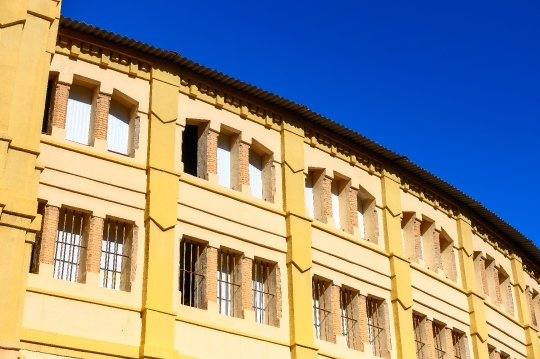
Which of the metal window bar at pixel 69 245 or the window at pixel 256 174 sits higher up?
the window at pixel 256 174

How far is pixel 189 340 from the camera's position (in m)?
20.9

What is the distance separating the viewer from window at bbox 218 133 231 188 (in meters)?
24.2

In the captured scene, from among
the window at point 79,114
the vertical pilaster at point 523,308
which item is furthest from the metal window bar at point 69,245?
the vertical pilaster at point 523,308

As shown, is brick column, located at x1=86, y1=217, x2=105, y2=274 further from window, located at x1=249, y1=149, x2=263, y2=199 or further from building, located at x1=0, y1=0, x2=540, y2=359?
window, located at x1=249, y1=149, x2=263, y2=199

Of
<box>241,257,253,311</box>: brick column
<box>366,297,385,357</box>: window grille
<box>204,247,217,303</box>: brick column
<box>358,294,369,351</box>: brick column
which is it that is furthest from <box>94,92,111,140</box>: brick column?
<box>366,297,385,357</box>: window grille

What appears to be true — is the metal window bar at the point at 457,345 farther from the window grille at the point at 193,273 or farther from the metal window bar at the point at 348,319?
the window grille at the point at 193,273

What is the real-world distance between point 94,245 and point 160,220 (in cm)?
179

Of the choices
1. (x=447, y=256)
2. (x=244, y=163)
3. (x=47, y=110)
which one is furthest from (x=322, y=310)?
(x=47, y=110)

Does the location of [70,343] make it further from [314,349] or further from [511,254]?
[511,254]

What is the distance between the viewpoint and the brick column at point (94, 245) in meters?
20.3

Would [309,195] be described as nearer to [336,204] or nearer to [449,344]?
[336,204]

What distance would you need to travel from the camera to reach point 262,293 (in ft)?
77.0

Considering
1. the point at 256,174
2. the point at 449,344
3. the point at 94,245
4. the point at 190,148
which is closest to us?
the point at 94,245

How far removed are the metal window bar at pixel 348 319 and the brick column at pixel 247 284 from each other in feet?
11.8
